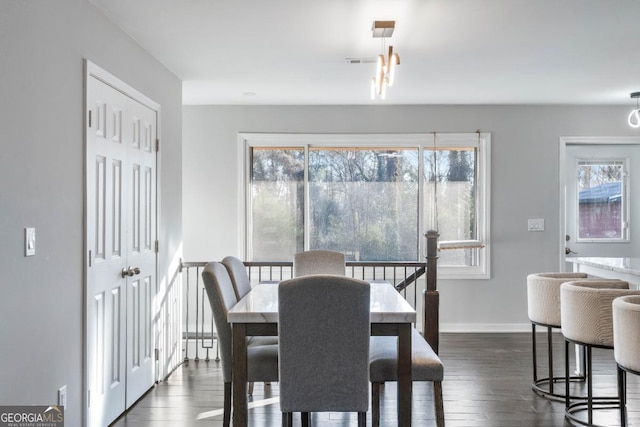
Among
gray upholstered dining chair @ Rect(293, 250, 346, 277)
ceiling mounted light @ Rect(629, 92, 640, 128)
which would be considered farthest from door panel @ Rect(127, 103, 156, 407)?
ceiling mounted light @ Rect(629, 92, 640, 128)

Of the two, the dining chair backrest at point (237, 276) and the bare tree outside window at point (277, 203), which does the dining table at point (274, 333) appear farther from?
the bare tree outside window at point (277, 203)

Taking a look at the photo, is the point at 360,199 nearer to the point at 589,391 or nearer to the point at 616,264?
the point at 616,264

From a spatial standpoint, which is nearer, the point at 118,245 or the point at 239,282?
the point at 118,245

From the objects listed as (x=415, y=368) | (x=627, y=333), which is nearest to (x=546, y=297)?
(x=627, y=333)

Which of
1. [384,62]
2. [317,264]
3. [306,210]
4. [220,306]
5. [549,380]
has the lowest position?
[549,380]

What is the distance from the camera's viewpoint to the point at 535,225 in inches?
229

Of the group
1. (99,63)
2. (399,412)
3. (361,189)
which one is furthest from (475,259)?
(99,63)

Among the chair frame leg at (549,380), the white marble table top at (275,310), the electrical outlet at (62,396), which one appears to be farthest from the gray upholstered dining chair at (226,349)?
the chair frame leg at (549,380)

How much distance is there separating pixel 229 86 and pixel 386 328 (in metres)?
3.10

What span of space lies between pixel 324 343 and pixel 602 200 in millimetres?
4847

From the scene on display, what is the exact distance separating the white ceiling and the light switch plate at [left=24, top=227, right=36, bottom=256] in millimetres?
1376

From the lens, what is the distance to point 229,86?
4906 millimetres

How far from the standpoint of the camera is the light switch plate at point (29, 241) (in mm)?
2252

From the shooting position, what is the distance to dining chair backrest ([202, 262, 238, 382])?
280 centimetres
